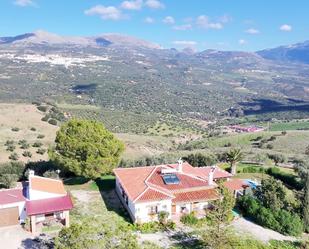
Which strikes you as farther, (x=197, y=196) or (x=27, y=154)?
(x=27, y=154)

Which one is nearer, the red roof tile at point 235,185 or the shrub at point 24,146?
the red roof tile at point 235,185

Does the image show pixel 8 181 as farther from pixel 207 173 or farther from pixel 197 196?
pixel 207 173

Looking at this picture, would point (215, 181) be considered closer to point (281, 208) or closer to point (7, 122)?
point (281, 208)

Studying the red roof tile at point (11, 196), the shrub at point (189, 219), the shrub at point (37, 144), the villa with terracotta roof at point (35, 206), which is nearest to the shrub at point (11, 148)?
the shrub at point (37, 144)

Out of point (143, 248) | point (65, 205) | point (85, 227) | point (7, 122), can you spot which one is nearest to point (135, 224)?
point (143, 248)

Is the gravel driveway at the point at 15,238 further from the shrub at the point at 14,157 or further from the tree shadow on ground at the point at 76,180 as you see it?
the shrub at the point at 14,157

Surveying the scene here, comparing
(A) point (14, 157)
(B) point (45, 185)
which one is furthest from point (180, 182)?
(A) point (14, 157)

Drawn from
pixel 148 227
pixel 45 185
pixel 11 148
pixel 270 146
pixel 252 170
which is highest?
pixel 45 185
